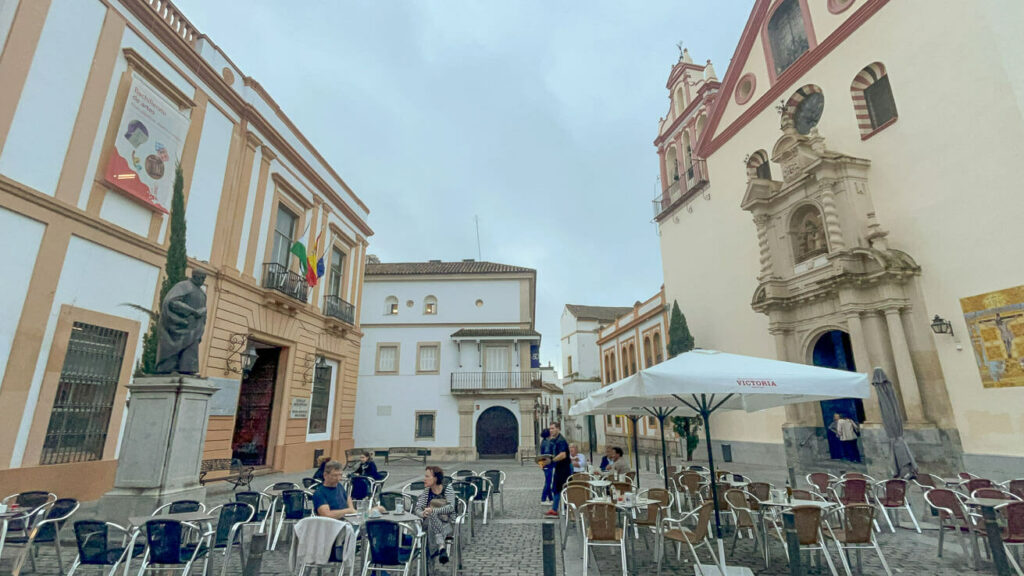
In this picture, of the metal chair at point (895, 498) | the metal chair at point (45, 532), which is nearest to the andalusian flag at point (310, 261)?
the metal chair at point (45, 532)

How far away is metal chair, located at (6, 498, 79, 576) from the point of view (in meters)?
4.84

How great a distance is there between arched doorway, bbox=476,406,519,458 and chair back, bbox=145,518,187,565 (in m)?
20.0

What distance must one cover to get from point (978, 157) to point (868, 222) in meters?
2.77

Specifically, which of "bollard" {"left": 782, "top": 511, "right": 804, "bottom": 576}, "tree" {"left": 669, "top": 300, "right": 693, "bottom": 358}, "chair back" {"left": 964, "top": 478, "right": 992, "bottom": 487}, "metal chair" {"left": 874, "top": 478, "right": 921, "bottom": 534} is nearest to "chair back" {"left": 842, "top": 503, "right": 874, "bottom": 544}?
"bollard" {"left": 782, "top": 511, "right": 804, "bottom": 576}

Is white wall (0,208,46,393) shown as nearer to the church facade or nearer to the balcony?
the balcony

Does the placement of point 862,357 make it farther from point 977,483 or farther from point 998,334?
point 977,483

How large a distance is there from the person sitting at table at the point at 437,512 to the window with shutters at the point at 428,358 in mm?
19178

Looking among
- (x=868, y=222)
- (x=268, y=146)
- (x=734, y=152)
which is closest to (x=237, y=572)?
(x=268, y=146)

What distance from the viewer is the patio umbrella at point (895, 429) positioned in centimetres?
897

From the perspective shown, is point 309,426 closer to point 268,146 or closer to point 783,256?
point 268,146

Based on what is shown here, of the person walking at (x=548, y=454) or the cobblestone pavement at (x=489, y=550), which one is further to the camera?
the person walking at (x=548, y=454)

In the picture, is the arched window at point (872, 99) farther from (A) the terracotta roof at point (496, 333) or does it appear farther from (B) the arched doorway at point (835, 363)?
(A) the terracotta roof at point (496, 333)

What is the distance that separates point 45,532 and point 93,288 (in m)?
5.83

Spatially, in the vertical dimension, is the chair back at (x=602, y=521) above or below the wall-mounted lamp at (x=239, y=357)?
below
